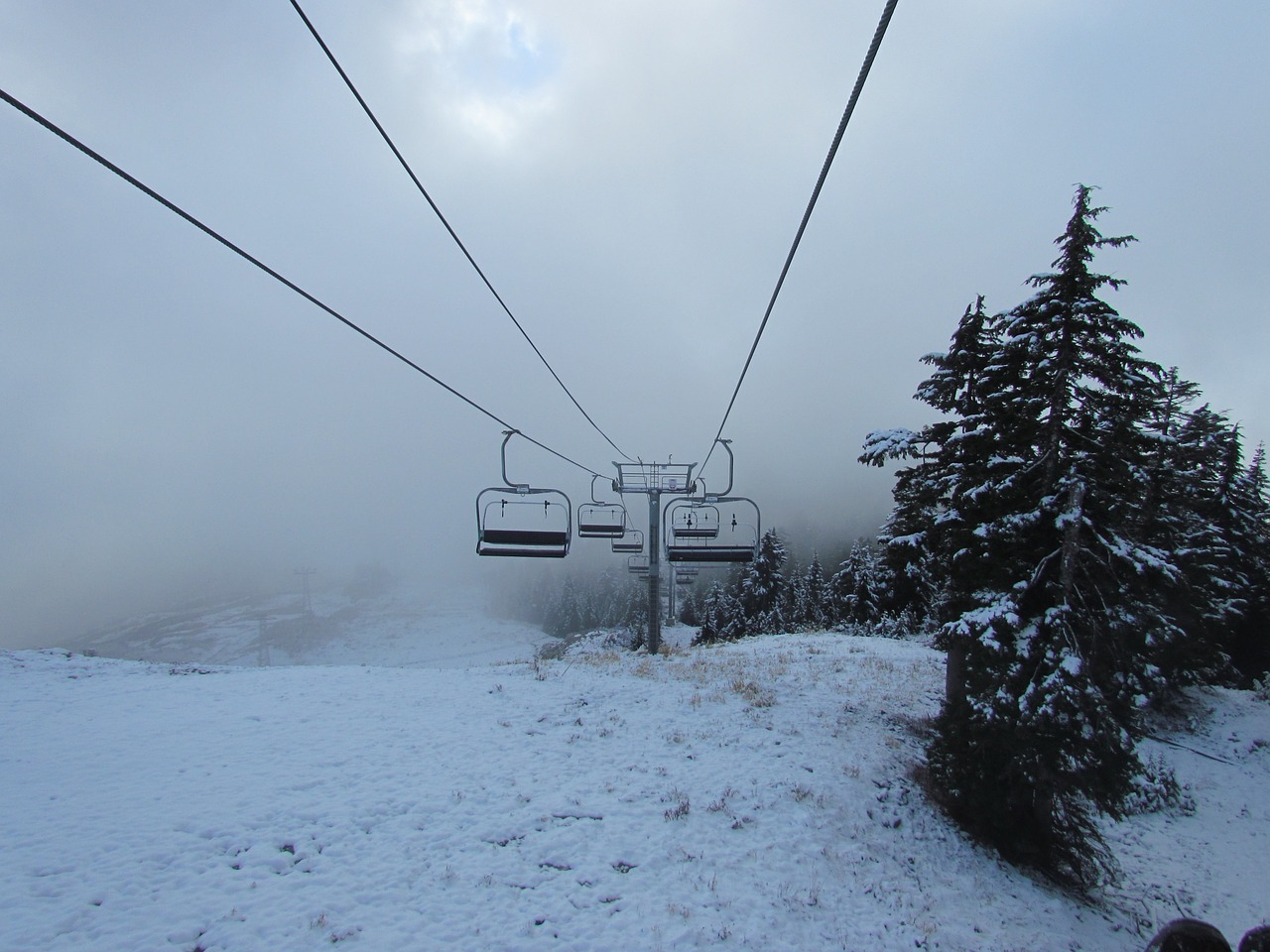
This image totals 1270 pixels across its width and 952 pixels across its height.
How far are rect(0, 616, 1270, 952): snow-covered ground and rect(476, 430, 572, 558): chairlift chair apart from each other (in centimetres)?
487

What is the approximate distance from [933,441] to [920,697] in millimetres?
10456

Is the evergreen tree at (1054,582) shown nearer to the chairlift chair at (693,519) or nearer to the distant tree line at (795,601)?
the chairlift chair at (693,519)

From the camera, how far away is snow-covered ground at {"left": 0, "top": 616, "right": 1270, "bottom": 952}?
784 cm

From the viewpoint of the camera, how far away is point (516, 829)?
33.4ft

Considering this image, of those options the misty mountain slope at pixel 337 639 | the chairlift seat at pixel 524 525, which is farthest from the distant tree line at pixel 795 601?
the misty mountain slope at pixel 337 639

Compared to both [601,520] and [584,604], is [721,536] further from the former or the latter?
[584,604]

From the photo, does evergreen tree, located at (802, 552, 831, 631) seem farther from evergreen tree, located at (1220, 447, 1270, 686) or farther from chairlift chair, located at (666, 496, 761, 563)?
chairlift chair, located at (666, 496, 761, 563)

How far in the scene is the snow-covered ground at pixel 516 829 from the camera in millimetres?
7840

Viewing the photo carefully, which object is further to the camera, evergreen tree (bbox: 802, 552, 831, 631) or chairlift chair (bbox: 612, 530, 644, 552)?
evergreen tree (bbox: 802, 552, 831, 631)

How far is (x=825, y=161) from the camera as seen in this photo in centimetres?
457

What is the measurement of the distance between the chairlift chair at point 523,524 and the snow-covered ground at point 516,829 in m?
4.87

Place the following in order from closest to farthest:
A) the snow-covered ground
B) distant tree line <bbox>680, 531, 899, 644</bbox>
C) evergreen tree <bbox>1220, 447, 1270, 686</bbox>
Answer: the snow-covered ground, evergreen tree <bbox>1220, 447, 1270, 686</bbox>, distant tree line <bbox>680, 531, 899, 644</bbox>

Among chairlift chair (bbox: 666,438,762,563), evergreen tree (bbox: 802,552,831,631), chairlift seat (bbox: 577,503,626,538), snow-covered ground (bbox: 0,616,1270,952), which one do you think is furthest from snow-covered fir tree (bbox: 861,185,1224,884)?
evergreen tree (bbox: 802,552,831,631)

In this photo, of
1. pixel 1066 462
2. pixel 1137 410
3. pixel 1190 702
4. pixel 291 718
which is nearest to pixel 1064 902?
pixel 1066 462
